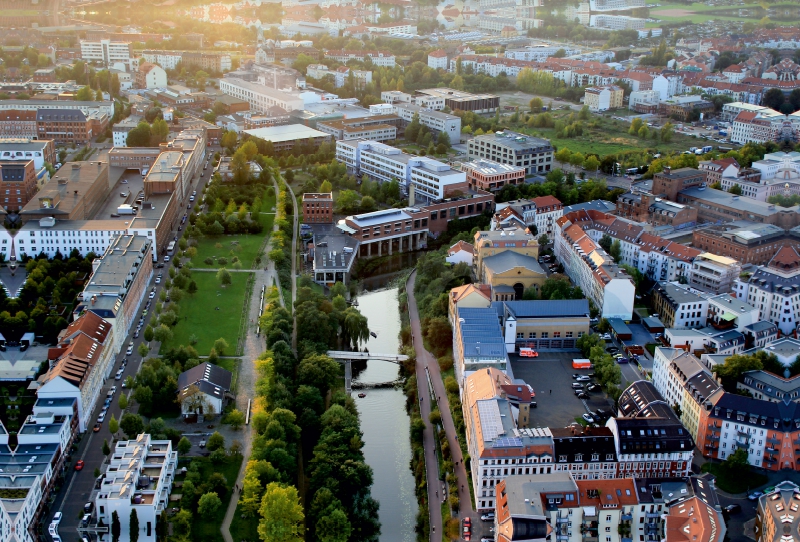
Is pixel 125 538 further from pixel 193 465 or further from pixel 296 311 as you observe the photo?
pixel 296 311

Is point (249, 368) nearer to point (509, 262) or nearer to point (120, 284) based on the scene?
point (120, 284)

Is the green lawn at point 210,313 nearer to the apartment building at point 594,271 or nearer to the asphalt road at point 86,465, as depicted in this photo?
the asphalt road at point 86,465

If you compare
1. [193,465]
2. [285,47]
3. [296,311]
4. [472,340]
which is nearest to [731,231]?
[472,340]

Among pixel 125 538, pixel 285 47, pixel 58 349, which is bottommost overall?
pixel 125 538

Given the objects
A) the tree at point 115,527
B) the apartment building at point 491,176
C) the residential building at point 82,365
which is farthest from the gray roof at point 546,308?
the apartment building at point 491,176

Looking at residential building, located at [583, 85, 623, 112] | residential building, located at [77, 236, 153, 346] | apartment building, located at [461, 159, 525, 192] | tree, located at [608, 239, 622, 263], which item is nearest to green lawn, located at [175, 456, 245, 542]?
residential building, located at [77, 236, 153, 346]
